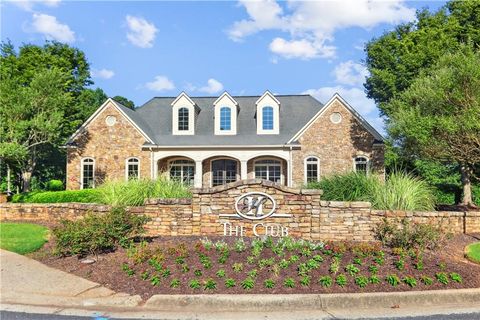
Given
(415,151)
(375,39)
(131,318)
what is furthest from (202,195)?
(375,39)

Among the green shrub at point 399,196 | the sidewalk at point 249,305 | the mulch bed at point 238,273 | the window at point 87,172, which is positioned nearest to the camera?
the sidewalk at point 249,305

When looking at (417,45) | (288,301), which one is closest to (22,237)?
(288,301)

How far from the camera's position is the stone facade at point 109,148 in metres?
21.9

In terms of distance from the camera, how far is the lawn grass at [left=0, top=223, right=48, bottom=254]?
8477mm

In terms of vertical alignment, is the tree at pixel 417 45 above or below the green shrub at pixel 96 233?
above

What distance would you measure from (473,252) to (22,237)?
34.0ft

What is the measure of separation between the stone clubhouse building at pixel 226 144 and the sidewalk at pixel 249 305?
584 inches

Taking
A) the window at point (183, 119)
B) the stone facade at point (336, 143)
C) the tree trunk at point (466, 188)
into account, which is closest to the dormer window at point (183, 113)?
the window at point (183, 119)

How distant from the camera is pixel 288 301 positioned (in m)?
5.15

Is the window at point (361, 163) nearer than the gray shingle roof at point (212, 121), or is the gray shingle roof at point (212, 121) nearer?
the window at point (361, 163)

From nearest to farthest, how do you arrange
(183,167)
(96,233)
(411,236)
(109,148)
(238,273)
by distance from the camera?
(238,273), (96,233), (411,236), (109,148), (183,167)

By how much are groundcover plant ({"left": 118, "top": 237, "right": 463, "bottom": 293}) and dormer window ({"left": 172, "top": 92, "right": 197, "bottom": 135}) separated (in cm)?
1637

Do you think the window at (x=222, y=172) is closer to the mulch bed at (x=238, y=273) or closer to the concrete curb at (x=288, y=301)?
the mulch bed at (x=238, y=273)

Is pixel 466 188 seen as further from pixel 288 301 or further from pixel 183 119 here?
pixel 288 301
